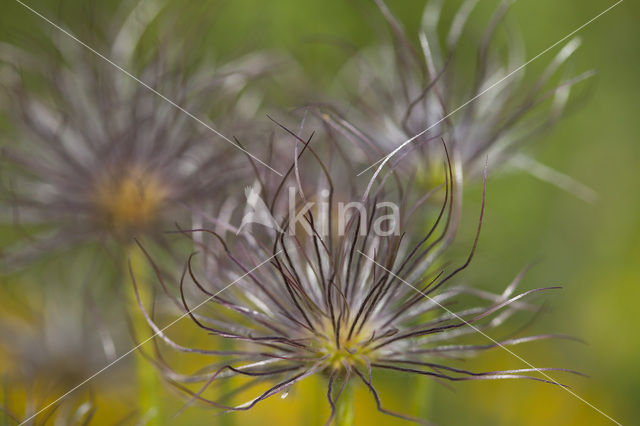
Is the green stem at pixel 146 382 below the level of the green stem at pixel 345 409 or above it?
above

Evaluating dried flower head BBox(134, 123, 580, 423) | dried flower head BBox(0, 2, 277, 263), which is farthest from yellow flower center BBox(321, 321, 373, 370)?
dried flower head BBox(0, 2, 277, 263)

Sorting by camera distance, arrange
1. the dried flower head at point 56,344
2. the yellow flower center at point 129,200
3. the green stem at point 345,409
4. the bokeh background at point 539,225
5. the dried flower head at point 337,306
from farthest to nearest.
A: the bokeh background at point 539,225, the dried flower head at point 56,344, the yellow flower center at point 129,200, the dried flower head at point 337,306, the green stem at point 345,409

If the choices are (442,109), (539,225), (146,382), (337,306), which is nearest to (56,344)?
(146,382)

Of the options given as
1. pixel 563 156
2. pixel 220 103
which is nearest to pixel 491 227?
pixel 563 156

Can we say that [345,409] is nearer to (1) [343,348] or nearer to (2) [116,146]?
(1) [343,348]

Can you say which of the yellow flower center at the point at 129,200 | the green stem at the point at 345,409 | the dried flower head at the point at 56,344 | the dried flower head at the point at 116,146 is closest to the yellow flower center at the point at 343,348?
the green stem at the point at 345,409

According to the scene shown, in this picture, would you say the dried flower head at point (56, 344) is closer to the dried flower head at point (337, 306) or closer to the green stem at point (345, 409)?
the dried flower head at point (337, 306)

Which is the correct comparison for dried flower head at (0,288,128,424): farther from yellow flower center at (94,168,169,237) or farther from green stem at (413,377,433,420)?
green stem at (413,377,433,420)
